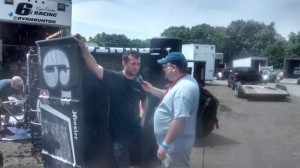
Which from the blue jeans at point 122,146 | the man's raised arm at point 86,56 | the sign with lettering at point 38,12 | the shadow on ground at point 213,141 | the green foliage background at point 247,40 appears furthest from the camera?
the green foliage background at point 247,40

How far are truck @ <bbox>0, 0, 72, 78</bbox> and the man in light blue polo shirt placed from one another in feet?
→ 26.4

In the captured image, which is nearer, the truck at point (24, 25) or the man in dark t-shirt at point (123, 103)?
the man in dark t-shirt at point (123, 103)

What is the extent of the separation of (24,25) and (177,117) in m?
9.49

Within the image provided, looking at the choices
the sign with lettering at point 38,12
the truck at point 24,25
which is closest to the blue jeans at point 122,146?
the truck at point 24,25

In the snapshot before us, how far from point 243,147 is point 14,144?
5257 mm

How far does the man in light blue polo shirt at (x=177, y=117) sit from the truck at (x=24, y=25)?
317 inches

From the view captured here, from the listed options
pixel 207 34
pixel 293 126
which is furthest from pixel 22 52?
pixel 207 34

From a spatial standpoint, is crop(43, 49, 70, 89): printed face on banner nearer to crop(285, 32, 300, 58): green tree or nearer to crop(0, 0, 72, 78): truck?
crop(0, 0, 72, 78): truck

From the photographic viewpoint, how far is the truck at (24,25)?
11.0 metres

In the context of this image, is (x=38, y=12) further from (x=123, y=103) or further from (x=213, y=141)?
(x=123, y=103)

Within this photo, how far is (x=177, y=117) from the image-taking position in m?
3.50

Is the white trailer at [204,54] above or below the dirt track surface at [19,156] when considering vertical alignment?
above

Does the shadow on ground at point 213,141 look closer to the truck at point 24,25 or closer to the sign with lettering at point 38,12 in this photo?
the truck at point 24,25

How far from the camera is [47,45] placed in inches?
174
